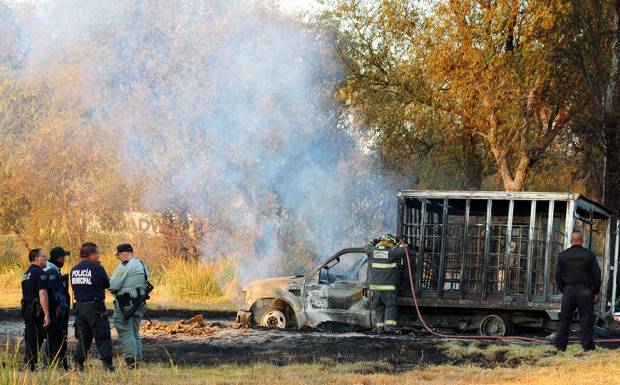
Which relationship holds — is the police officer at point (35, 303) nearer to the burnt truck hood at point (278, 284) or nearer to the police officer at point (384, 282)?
the burnt truck hood at point (278, 284)

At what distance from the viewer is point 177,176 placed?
28.0 m

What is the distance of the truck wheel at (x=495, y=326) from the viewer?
58.6 feet

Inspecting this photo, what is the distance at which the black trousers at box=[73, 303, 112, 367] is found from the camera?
42.0 feet

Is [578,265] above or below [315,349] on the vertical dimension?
above

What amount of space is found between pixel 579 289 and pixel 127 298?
20.8 ft

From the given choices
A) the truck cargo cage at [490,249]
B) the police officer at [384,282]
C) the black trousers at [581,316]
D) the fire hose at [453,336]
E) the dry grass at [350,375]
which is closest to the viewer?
the dry grass at [350,375]

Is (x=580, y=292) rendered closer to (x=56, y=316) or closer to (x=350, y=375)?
(x=350, y=375)

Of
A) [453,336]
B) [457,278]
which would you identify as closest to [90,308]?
[453,336]

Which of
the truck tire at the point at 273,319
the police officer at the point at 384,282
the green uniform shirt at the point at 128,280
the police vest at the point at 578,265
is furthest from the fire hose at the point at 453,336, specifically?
the green uniform shirt at the point at 128,280

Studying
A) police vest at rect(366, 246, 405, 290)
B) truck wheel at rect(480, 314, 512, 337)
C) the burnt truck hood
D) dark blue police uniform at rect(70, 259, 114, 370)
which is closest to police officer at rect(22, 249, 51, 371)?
dark blue police uniform at rect(70, 259, 114, 370)

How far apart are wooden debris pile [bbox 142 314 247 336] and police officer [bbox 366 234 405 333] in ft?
7.95

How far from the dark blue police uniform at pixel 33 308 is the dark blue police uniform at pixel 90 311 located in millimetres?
465

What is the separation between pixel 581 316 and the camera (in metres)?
15.2

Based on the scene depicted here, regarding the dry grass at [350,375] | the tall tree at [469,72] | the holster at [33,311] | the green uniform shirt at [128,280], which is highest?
the tall tree at [469,72]
